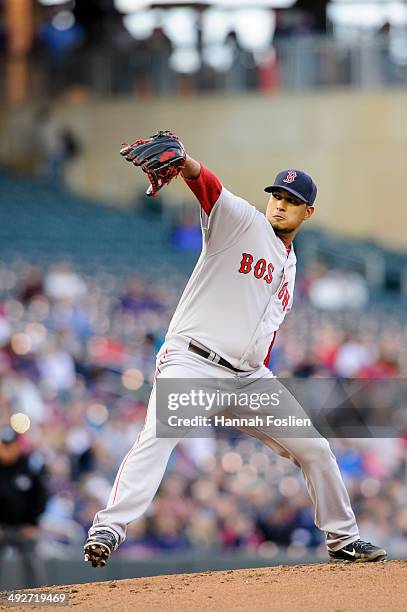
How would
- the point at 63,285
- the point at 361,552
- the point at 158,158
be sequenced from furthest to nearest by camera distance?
1. the point at 63,285
2. the point at 361,552
3. the point at 158,158

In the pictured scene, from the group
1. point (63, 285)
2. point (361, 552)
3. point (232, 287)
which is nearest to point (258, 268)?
point (232, 287)

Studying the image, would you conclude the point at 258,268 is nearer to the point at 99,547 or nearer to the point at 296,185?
the point at 296,185

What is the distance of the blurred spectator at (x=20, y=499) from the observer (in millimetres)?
7316

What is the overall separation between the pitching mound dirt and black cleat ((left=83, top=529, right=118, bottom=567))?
7.5 inches

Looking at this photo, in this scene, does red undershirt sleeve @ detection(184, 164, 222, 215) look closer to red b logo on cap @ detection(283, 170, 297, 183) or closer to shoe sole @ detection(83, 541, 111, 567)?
red b logo on cap @ detection(283, 170, 297, 183)

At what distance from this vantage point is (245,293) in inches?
203

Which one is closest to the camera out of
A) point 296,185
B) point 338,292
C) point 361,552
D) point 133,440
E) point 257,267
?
point 257,267

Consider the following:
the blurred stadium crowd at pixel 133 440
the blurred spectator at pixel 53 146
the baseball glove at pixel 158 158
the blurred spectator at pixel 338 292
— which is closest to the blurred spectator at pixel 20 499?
the blurred stadium crowd at pixel 133 440

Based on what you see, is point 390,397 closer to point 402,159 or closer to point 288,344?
point 288,344

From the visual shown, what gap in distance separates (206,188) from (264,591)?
1613 mm

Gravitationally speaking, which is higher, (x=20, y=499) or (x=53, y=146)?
(x=53, y=146)

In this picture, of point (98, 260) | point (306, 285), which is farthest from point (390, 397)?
point (98, 260)

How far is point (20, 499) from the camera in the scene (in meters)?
7.37

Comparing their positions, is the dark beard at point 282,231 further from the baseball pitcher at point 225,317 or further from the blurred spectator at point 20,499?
the blurred spectator at point 20,499
